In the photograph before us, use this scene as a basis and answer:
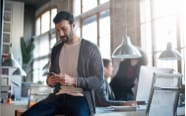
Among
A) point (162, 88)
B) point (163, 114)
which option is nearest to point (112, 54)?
point (162, 88)

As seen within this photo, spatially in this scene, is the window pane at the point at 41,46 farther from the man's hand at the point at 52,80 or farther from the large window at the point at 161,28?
the large window at the point at 161,28

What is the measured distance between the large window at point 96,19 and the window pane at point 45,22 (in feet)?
0.52

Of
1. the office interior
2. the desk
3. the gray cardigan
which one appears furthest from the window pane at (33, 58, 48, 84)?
the desk

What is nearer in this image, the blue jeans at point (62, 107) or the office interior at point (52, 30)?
the blue jeans at point (62, 107)

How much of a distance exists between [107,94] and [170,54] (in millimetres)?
445

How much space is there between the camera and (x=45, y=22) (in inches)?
58.5

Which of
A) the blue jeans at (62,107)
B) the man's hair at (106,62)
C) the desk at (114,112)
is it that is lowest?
the desk at (114,112)

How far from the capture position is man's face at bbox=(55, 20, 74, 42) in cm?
133

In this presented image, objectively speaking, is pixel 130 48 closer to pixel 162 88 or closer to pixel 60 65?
pixel 162 88

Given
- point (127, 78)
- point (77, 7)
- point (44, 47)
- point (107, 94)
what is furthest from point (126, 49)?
point (44, 47)

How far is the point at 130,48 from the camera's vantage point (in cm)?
168

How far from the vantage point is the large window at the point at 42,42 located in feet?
4.86

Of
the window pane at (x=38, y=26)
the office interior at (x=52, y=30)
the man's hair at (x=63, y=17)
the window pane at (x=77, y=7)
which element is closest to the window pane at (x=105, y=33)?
→ the office interior at (x=52, y=30)

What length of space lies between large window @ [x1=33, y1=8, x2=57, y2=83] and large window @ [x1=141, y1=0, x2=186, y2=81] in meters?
0.53
